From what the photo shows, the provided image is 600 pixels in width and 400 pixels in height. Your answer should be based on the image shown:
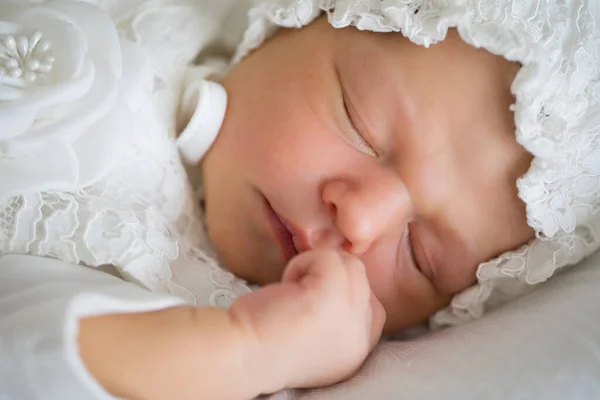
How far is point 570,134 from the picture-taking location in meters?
1.02

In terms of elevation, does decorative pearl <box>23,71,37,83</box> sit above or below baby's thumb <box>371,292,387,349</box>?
above

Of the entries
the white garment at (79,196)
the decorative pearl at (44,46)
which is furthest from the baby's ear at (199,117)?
the decorative pearl at (44,46)

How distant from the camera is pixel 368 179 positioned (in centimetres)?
105

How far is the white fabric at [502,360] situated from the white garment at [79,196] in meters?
0.28

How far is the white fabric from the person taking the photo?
2.99ft

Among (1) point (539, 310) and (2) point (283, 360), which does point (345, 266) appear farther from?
(1) point (539, 310)

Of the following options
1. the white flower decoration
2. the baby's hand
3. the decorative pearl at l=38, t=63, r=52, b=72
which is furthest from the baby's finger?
the decorative pearl at l=38, t=63, r=52, b=72

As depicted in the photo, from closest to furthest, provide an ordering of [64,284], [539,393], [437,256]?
[64,284]
[539,393]
[437,256]

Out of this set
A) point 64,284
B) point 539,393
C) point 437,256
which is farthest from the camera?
point 437,256

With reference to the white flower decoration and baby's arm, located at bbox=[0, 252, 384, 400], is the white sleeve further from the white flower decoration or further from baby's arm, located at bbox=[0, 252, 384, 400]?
the white flower decoration

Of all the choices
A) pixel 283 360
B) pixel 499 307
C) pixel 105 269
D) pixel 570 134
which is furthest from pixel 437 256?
pixel 105 269

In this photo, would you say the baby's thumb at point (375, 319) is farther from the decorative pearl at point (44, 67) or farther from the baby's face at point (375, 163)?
the decorative pearl at point (44, 67)

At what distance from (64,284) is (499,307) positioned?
0.81 metres

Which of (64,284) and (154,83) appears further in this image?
(154,83)
